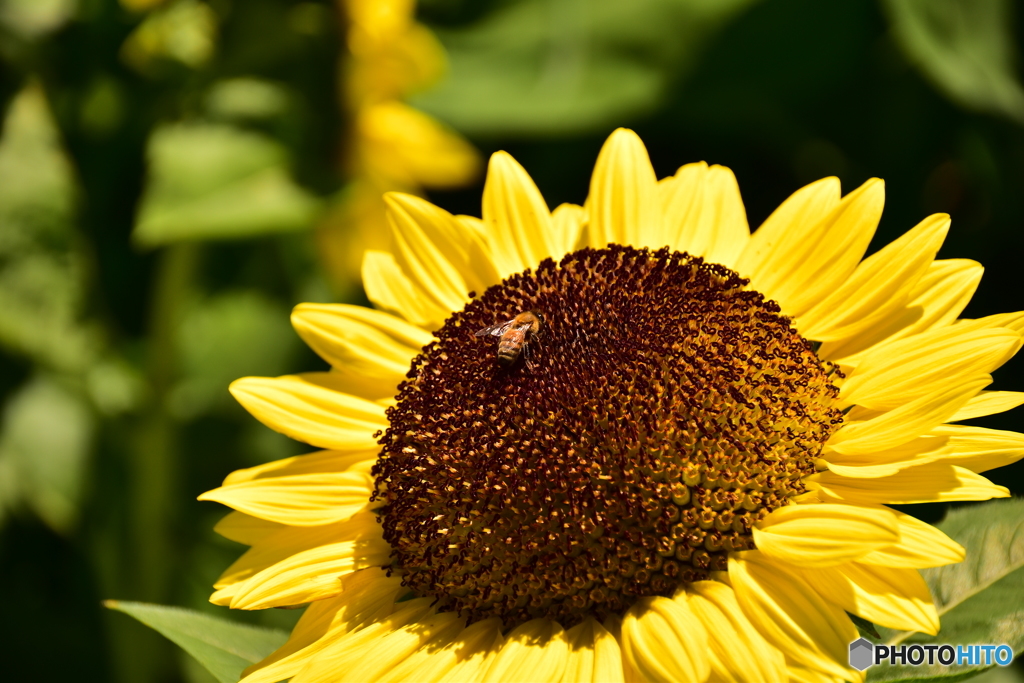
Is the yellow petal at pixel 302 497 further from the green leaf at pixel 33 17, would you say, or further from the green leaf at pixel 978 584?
the green leaf at pixel 33 17

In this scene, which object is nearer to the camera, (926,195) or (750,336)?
(750,336)

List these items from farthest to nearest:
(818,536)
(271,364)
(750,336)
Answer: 1. (271,364)
2. (750,336)
3. (818,536)

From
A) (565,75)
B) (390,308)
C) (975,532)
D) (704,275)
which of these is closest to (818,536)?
(975,532)

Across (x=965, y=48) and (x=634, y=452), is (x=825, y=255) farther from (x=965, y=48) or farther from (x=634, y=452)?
(x=965, y=48)

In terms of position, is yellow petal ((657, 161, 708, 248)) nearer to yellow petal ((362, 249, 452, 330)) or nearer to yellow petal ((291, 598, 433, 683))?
yellow petal ((362, 249, 452, 330))

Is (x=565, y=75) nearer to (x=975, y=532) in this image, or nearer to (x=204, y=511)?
(x=204, y=511)

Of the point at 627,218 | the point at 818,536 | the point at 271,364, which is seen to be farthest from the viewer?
the point at 271,364

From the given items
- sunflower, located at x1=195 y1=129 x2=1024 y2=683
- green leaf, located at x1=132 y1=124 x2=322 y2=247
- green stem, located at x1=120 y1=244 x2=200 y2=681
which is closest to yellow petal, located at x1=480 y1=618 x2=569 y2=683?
sunflower, located at x1=195 y1=129 x2=1024 y2=683
